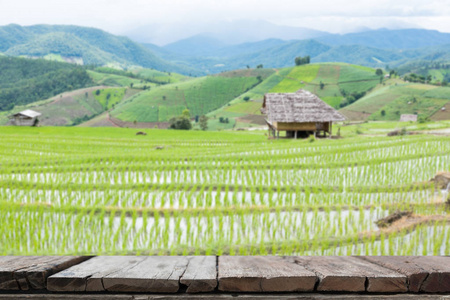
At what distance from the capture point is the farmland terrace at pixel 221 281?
4.53 feet

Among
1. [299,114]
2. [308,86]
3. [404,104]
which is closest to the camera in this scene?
[299,114]

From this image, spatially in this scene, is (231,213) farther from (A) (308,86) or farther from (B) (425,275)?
(A) (308,86)

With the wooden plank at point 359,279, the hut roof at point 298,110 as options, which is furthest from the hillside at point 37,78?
the wooden plank at point 359,279

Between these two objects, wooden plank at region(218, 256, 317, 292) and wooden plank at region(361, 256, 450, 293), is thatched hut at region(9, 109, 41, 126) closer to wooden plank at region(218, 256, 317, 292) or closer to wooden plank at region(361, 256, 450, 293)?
wooden plank at region(218, 256, 317, 292)

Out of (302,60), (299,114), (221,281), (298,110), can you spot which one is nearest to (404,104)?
(298,110)

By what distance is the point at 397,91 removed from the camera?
79.8m

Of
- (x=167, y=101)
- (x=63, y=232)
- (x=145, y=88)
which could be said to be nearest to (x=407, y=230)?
(x=63, y=232)

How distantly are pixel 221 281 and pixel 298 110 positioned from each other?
20.6 meters

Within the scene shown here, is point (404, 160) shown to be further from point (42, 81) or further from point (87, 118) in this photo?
point (42, 81)

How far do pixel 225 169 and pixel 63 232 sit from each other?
12.9 feet

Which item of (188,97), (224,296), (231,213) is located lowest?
(231,213)

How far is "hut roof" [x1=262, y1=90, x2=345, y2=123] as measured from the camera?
20547mm

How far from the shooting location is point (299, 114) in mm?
20812

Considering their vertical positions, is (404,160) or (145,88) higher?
(145,88)
